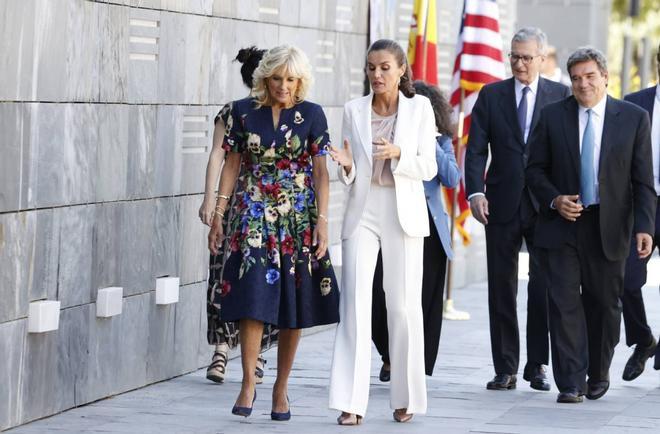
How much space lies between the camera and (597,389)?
1016 cm

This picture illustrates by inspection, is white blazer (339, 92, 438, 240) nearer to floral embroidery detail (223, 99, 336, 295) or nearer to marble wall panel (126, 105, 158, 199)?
floral embroidery detail (223, 99, 336, 295)

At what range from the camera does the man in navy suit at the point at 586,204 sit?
32.1 ft

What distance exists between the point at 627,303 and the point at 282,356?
2.91 meters

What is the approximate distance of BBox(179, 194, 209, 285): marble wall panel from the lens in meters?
10.7

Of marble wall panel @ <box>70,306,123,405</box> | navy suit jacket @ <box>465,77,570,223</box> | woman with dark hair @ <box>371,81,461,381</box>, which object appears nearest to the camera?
marble wall panel @ <box>70,306,123,405</box>

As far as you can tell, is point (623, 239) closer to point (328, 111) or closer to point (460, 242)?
point (328, 111)

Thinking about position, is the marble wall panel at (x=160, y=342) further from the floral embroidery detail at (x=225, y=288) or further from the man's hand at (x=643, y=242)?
the man's hand at (x=643, y=242)

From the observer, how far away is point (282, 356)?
9.07 meters

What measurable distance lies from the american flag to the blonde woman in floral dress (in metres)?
5.91

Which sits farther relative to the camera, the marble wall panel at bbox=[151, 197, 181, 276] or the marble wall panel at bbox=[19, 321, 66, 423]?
the marble wall panel at bbox=[151, 197, 181, 276]

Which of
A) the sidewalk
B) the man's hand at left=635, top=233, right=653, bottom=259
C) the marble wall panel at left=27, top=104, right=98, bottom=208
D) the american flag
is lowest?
the sidewalk

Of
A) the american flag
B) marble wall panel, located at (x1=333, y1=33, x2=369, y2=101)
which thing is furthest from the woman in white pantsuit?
the american flag

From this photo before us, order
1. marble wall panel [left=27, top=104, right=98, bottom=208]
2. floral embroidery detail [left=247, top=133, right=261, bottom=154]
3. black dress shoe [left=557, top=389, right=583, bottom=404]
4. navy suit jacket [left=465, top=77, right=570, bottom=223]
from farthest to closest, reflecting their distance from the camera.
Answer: navy suit jacket [left=465, top=77, right=570, bottom=223], black dress shoe [left=557, top=389, right=583, bottom=404], floral embroidery detail [left=247, top=133, right=261, bottom=154], marble wall panel [left=27, top=104, right=98, bottom=208]

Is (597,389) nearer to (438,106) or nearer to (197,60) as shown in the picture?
(438,106)
